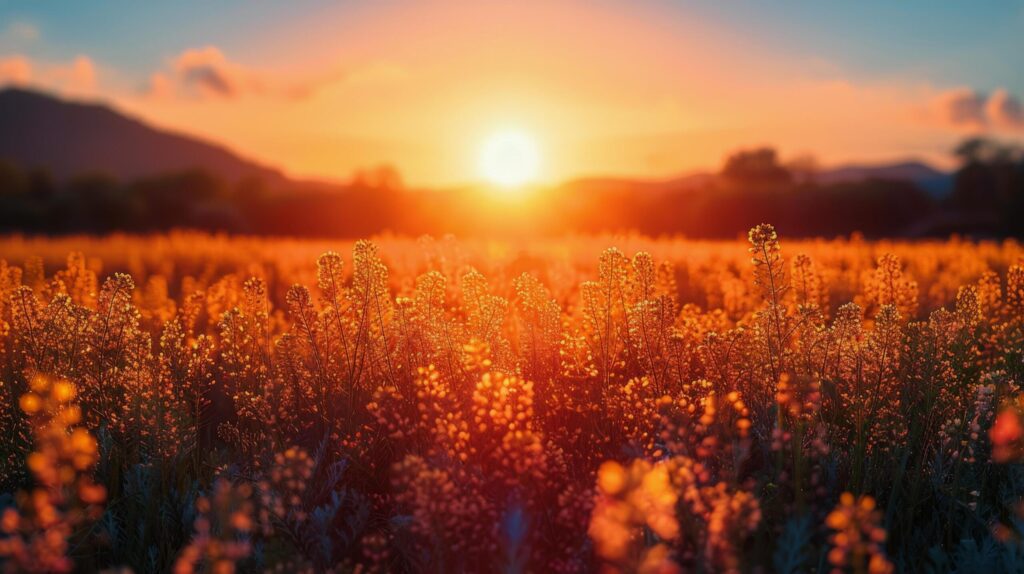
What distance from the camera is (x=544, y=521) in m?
2.77

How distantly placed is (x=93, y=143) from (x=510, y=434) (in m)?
156

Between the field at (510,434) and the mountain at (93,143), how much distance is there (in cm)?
13449

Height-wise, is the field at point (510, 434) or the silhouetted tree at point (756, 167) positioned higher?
the silhouetted tree at point (756, 167)

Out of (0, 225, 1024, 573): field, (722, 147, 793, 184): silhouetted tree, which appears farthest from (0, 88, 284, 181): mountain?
(0, 225, 1024, 573): field

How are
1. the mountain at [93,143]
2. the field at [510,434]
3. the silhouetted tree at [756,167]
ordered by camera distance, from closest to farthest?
the field at [510,434] < the silhouetted tree at [756,167] < the mountain at [93,143]

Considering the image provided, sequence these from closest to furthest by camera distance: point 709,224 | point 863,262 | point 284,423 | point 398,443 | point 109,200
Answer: point 398,443, point 284,423, point 863,262, point 709,224, point 109,200

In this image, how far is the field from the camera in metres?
2.47

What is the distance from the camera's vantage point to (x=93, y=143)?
13562 cm

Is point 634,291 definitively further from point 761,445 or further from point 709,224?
point 709,224

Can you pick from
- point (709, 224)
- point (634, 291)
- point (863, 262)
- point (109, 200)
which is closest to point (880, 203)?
point (709, 224)

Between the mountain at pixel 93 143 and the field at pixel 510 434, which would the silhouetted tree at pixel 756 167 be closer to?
the field at pixel 510 434

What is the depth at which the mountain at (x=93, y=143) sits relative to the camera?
424 ft

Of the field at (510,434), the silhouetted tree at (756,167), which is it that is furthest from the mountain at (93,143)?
the field at (510,434)

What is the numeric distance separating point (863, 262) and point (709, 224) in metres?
31.1
